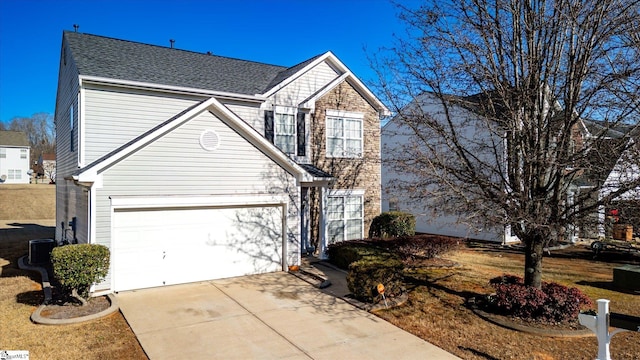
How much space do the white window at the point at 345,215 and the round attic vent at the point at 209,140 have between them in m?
5.95

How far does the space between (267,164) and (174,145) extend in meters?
2.90

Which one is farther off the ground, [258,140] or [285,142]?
[285,142]

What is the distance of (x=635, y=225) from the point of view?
7672 millimetres

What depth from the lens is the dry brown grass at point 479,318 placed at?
6.93 m

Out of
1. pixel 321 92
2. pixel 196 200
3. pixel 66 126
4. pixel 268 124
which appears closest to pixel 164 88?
pixel 268 124

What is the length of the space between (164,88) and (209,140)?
10.2ft

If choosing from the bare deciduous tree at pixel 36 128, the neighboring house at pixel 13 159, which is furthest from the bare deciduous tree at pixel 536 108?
the bare deciduous tree at pixel 36 128

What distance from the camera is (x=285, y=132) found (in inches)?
601

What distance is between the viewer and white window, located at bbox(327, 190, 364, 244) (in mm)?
15891

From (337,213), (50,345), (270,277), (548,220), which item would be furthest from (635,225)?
(50,345)

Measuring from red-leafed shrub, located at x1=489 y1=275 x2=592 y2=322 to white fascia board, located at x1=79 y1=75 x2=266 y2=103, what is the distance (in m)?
10.3

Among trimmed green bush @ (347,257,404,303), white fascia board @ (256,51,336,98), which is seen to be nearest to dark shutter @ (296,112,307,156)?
white fascia board @ (256,51,336,98)

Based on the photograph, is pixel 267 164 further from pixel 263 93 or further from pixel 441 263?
pixel 441 263

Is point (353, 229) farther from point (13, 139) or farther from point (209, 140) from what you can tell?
point (13, 139)
